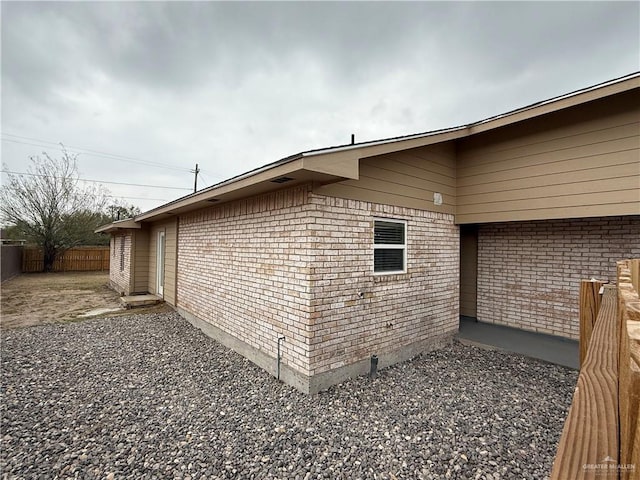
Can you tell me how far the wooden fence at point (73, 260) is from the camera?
19.8 meters

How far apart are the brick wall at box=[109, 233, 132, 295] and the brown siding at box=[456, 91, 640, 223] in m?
12.3

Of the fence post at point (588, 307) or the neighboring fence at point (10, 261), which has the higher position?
the fence post at point (588, 307)

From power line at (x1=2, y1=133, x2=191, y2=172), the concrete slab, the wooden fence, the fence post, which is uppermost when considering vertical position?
power line at (x1=2, y1=133, x2=191, y2=172)

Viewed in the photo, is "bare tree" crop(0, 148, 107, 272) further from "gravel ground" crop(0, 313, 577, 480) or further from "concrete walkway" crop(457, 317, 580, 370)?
"concrete walkway" crop(457, 317, 580, 370)

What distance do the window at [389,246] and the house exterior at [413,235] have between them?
0.08 ft

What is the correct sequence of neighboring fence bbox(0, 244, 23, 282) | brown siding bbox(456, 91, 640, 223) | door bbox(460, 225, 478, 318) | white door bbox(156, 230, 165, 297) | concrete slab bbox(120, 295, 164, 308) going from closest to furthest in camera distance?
brown siding bbox(456, 91, 640, 223), door bbox(460, 225, 478, 318), concrete slab bbox(120, 295, 164, 308), white door bbox(156, 230, 165, 297), neighboring fence bbox(0, 244, 23, 282)

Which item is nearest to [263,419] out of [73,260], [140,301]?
[140,301]

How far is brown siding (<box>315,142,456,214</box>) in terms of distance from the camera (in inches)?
185

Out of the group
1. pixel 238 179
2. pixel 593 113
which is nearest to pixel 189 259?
pixel 238 179

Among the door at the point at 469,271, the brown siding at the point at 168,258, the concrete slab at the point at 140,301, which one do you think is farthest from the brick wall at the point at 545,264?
the concrete slab at the point at 140,301

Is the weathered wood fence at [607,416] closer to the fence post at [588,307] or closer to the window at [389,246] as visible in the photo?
the fence post at [588,307]

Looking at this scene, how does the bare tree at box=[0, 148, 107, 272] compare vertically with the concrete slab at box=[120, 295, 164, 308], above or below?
above

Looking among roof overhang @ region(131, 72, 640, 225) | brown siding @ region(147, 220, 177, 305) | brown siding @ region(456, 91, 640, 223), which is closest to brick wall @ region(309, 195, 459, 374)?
roof overhang @ region(131, 72, 640, 225)

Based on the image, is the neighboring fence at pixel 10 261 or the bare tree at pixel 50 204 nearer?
the neighboring fence at pixel 10 261
